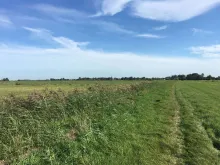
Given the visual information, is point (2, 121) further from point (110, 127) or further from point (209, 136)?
point (209, 136)

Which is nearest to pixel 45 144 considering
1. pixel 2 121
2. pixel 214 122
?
pixel 2 121

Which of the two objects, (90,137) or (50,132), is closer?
(50,132)

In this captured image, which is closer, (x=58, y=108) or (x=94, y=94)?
(x=58, y=108)

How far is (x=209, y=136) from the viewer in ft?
36.9

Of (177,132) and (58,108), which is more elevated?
(58,108)

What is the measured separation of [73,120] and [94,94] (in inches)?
219

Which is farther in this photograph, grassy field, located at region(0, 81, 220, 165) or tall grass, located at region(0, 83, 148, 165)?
grassy field, located at region(0, 81, 220, 165)

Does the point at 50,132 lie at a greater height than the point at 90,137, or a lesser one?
greater

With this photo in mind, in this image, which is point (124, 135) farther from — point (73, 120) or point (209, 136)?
point (209, 136)

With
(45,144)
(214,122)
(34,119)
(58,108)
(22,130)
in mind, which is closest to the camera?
(45,144)

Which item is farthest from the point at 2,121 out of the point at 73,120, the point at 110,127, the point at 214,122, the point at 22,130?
the point at 214,122

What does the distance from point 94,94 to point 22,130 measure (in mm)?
8057

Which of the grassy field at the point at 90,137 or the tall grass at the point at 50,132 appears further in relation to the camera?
the grassy field at the point at 90,137

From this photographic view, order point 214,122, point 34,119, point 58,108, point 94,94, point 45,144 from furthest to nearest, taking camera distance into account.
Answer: point 94,94
point 214,122
point 58,108
point 34,119
point 45,144
